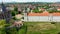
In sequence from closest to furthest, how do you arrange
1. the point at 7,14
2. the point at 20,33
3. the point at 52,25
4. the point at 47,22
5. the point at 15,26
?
the point at 20,33 → the point at 15,26 → the point at 7,14 → the point at 52,25 → the point at 47,22

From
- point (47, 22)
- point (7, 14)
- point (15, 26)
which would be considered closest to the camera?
point (15, 26)

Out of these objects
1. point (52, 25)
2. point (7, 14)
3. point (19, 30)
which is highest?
point (7, 14)

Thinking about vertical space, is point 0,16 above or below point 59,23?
above

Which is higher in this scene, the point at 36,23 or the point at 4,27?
the point at 4,27

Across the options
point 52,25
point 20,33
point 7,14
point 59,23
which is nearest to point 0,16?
point 7,14

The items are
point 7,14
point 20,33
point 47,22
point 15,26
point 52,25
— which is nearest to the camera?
point 20,33

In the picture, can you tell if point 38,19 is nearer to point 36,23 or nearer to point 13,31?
point 36,23

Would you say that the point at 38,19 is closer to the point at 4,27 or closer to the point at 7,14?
the point at 7,14

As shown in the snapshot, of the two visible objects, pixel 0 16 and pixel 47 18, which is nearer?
pixel 0 16

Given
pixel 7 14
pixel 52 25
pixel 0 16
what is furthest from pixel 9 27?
pixel 52 25
